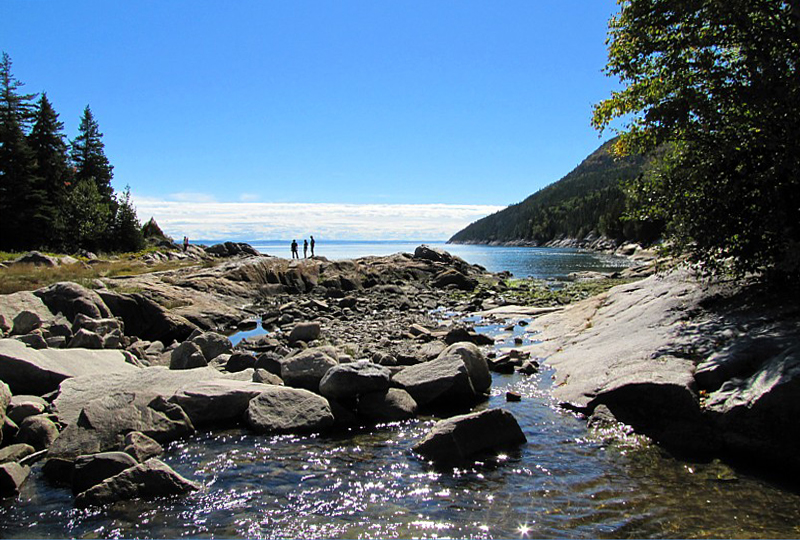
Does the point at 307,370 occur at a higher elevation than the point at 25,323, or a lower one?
lower

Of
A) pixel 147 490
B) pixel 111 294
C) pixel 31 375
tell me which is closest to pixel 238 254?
pixel 111 294

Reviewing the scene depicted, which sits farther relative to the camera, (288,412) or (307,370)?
(307,370)

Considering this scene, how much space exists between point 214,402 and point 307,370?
2427mm

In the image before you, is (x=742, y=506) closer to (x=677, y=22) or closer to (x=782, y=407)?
(x=782, y=407)

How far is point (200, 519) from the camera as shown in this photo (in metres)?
6.64

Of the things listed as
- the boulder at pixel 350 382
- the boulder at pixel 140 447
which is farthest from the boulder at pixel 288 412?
the boulder at pixel 140 447

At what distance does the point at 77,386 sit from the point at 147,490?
5.20 metres

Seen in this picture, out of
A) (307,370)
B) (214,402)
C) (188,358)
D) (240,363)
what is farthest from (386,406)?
(188,358)

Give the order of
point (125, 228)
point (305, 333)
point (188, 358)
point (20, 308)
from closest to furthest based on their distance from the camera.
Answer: point (188, 358)
point (20, 308)
point (305, 333)
point (125, 228)

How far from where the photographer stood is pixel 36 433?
8.78 m

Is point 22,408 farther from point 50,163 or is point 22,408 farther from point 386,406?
point 50,163

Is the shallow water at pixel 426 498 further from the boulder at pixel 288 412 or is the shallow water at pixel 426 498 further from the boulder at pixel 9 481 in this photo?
the boulder at pixel 288 412

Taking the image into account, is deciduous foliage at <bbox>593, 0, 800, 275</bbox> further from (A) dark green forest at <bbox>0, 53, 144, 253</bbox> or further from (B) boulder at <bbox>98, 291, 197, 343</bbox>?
(A) dark green forest at <bbox>0, 53, 144, 253</bbox>

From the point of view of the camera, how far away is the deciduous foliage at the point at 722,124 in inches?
443
